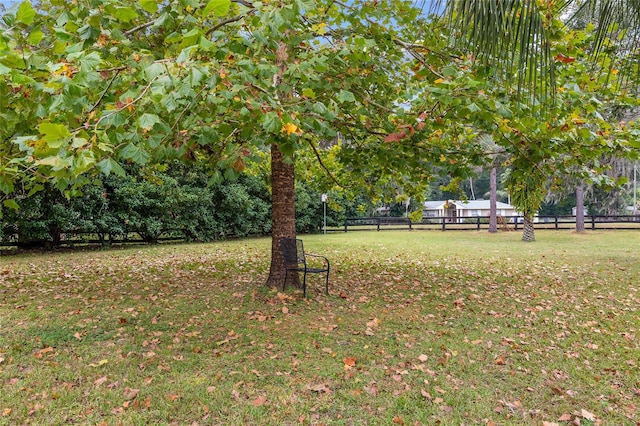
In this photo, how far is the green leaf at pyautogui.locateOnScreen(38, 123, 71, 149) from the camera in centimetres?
199

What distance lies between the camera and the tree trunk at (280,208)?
5945 mm

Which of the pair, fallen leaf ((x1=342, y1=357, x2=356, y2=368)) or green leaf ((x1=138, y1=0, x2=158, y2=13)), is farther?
fallen leaf ((x1=342, y1=357, x2=356, y2=368))

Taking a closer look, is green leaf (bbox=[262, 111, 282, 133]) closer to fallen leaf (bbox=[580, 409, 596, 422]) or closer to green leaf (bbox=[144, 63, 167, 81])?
green leaf (bbox=[144, 63, 167, 81])

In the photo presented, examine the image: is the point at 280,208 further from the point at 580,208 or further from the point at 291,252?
the point at 580,208

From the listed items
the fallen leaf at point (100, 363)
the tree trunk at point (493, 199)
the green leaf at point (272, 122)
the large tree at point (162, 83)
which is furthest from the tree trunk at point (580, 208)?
the fallen leaf at point (100, 363)

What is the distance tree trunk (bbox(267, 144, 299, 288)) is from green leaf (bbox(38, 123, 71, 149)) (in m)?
3.84

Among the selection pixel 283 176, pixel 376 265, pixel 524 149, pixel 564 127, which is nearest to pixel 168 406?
pixel 283 176

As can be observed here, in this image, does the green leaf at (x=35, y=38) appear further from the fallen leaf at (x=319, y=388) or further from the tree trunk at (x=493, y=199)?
the tree trunk at (x=493, y=199)

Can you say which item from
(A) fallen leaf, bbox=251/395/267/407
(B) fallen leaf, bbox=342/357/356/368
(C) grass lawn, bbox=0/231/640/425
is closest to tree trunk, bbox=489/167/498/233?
(C) grass lawn, bbox=0/231/640/425

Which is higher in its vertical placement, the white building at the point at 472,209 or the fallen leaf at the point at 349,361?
the white building at the point at 472,209

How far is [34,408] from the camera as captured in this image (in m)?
2.83

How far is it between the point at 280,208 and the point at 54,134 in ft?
13.3

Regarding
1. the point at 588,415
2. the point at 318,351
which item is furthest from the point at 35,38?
the point at 588,415

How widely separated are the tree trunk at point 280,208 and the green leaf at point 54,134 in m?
3.84
